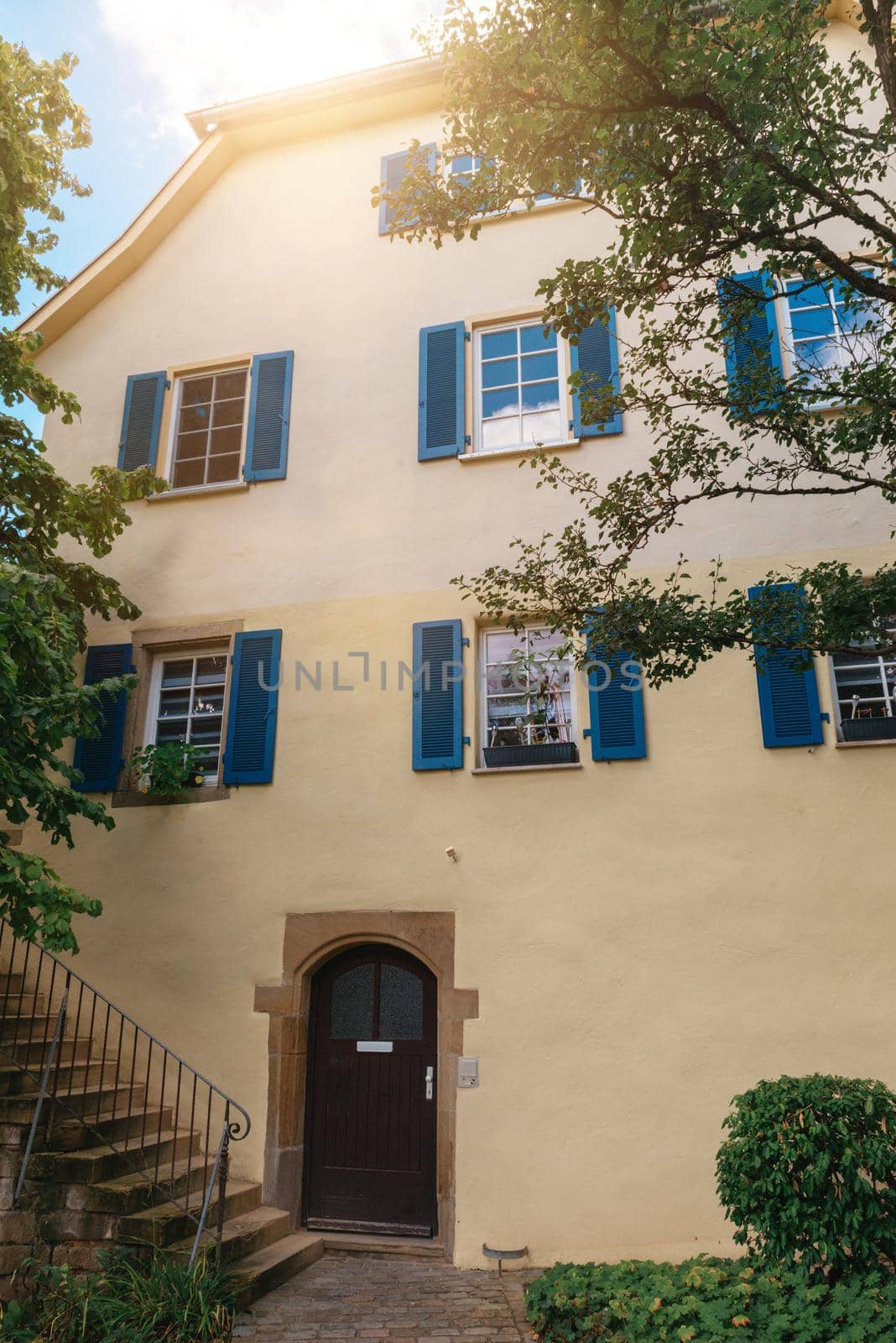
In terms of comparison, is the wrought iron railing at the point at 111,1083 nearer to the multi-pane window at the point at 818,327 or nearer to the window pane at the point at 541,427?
the window pane at the point at 541,427

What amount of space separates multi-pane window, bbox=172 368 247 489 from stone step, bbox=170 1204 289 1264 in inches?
238

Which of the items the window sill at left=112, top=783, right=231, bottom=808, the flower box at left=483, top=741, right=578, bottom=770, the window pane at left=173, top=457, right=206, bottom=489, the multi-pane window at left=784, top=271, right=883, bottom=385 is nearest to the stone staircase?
the window sill at left=112, top=783, right=231, bottom=808

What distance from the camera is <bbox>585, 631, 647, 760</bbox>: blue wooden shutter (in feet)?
24.6

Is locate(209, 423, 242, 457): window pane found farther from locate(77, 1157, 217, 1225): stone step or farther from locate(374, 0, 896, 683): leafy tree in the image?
locate(77, 1157, 217, 1225): stone step

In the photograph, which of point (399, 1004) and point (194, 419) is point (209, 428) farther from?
→ point (399, 1004)

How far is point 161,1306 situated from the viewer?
17.9 ft

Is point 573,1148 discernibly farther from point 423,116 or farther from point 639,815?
point 423,116

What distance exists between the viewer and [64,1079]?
7215 millimetres

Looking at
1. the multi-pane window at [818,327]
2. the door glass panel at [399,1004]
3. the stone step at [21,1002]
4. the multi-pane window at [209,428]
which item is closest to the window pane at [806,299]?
the multi-pane window at [818,327]

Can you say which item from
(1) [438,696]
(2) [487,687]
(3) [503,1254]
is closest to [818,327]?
(2) [487,687]

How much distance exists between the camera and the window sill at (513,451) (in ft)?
27.5

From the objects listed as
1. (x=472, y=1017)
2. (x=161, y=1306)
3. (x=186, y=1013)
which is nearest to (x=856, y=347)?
(x=472, y=1017)

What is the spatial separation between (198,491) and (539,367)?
325 cm

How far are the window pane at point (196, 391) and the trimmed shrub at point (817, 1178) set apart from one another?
7.82 m
